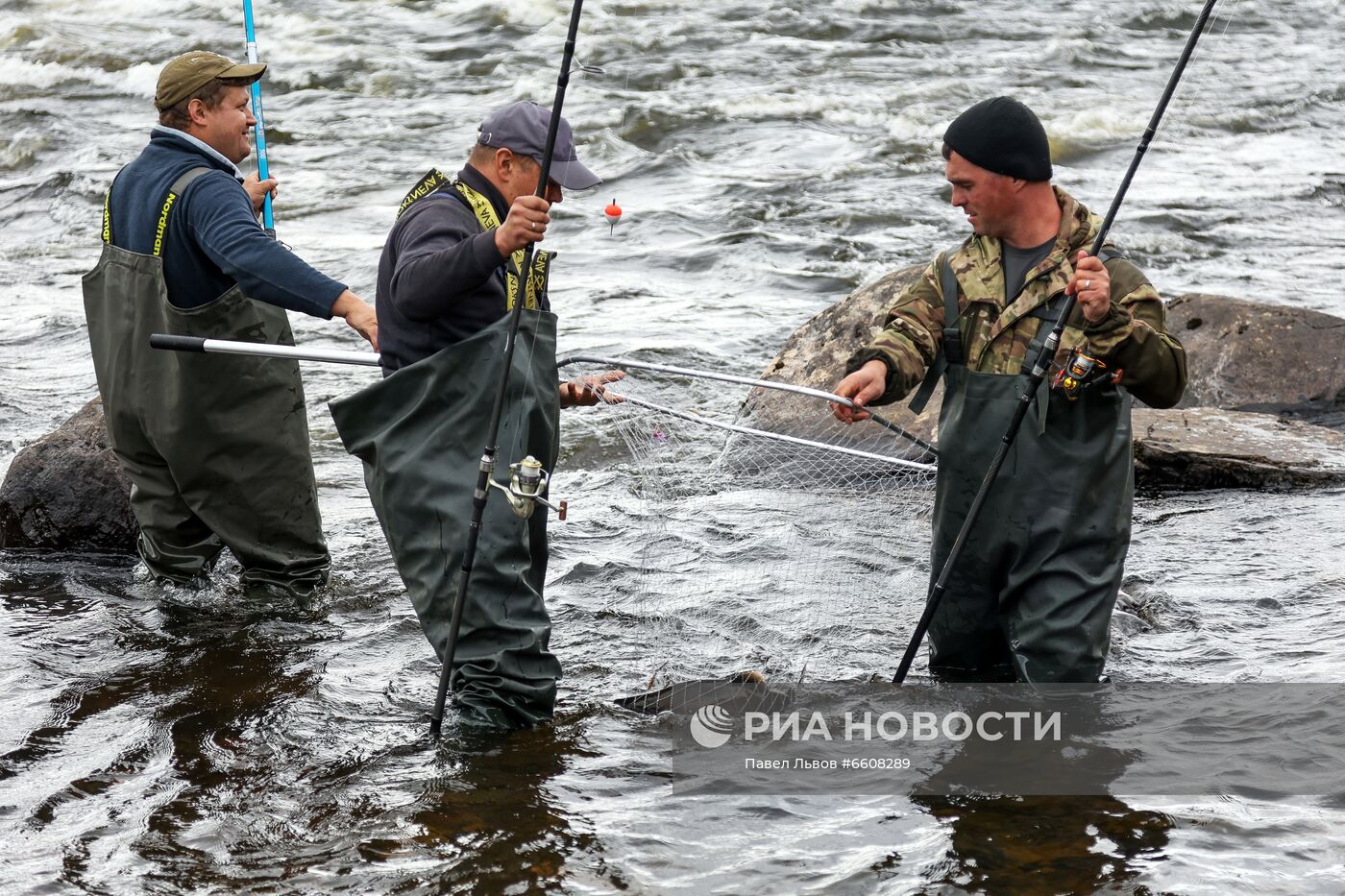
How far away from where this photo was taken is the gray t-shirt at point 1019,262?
436 cm

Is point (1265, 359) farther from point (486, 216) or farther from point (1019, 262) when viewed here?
point (486, 216)

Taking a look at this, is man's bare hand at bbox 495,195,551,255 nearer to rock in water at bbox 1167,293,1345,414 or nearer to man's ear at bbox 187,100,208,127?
man's ear at bbox 187,100,208,127

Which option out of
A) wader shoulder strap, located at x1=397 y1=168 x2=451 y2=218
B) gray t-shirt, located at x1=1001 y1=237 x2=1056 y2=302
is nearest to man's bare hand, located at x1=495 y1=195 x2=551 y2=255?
wader shoulder strap, located at x1=397 y1=168 x2=451 y2=218

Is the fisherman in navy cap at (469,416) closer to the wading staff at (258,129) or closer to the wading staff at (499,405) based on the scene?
the wading staff at (499,405)

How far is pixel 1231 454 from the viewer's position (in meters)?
7.30

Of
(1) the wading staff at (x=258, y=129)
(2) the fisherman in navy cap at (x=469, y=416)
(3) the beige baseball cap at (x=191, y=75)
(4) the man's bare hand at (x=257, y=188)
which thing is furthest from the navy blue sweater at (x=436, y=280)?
(1) the wading staff at (x=258, y=129)

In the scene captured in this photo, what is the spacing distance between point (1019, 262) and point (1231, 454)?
342cm

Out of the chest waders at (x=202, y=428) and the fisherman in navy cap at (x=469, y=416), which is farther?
the chest waders at (x=202, y=428)

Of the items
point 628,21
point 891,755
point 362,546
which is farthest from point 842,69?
point 891,755

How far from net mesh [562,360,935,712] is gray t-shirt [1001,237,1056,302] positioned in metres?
0.63

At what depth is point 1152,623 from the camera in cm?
570

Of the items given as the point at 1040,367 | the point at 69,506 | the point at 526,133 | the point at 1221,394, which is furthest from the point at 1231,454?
the point at 69,506

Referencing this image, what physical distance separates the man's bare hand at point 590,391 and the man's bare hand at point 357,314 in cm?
63

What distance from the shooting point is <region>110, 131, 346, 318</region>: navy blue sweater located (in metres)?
5.08
